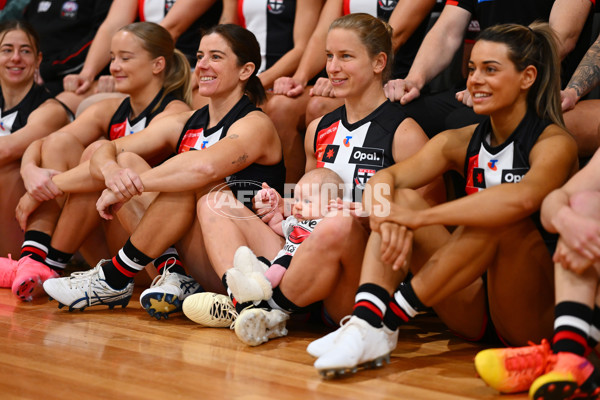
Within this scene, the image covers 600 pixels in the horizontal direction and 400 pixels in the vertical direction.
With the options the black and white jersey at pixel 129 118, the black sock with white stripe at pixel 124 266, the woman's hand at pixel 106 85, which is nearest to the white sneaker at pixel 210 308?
the black sock with white stripe at pixel 124 266

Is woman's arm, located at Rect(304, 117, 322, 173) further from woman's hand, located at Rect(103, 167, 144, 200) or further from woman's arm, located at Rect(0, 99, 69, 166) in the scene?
woman's arm, located at Rect(0, 99, 69, 166)

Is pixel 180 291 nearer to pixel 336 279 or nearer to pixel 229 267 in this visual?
pixel 229 267

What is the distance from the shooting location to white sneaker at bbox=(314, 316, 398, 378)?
1992mm

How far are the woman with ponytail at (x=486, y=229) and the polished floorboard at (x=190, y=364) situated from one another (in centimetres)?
10

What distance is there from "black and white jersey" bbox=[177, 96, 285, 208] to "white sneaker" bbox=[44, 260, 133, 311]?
1.91 ft

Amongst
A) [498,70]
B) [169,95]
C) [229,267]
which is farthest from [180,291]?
[498,70]

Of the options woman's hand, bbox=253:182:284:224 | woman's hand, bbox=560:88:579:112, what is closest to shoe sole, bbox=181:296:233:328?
woman's hand, bbox=253:182:284:224

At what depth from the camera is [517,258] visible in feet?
6.87

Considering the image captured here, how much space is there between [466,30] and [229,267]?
58.3 inches

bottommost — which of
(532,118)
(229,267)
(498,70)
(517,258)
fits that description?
(229,267)

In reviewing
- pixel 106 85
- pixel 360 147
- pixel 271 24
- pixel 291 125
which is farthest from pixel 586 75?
pixel 106 85

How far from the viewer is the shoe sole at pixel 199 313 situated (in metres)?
2.60

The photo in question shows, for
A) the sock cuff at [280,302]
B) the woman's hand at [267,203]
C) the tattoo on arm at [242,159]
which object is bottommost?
the sock cuff at [280,302]

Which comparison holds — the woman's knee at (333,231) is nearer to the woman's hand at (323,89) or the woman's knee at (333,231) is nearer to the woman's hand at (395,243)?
the woman's hand at (395,243)
